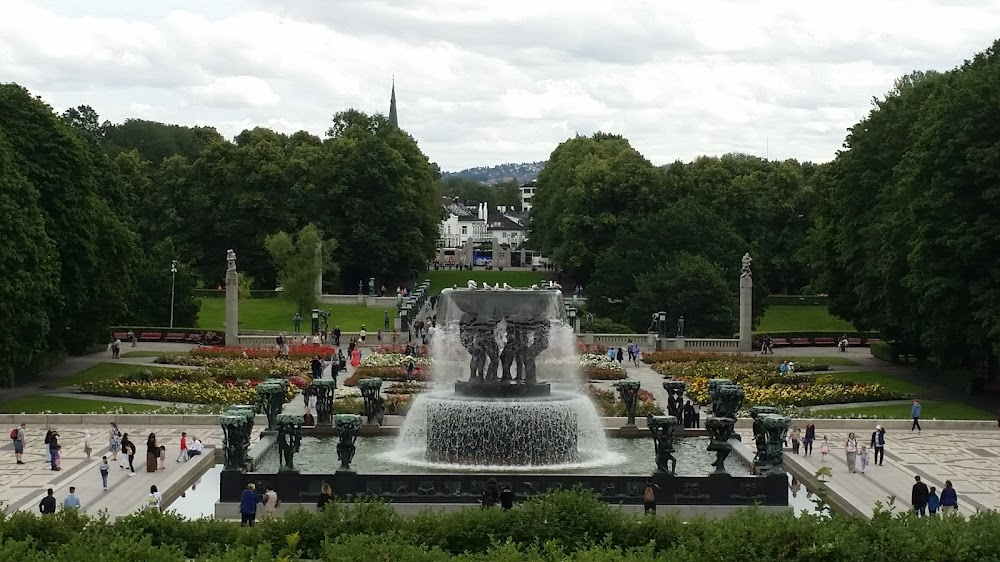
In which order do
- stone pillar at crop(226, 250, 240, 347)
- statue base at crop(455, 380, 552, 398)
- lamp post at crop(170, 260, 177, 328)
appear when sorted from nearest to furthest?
1. statue base at crop(455, 380, 552, 398)
2. stone pillar at crop(226, 250, 240, 347)
3. lamp post at crop(170, 260, 177, 328)

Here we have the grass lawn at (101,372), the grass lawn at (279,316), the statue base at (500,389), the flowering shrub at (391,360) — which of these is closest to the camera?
the statue base at (500,389)

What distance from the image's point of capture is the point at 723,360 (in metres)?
60.5

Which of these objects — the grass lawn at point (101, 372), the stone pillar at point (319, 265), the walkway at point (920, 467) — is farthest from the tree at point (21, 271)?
the stone pillar at point (319, 265)

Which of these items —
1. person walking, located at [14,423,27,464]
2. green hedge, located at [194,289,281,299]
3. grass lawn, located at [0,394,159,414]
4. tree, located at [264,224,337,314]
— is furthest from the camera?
green hedge, located at [194,289,281,299]

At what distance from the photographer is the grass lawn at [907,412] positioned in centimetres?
4584

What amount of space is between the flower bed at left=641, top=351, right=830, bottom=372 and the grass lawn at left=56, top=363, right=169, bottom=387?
20.8 metres

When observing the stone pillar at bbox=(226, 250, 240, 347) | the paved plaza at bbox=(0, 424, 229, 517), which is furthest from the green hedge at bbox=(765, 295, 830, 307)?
the paved plaza at bbox=(0, 424, 229, 517)

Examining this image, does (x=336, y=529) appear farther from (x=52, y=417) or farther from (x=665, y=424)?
(x=52, y=417)

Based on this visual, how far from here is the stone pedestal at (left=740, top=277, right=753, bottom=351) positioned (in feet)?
220

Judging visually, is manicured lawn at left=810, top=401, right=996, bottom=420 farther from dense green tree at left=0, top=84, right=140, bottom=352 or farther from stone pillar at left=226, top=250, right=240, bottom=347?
stone pillar at left=226, top=250, right=240, bottom=347

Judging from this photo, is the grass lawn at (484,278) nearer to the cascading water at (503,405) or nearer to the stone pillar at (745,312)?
the stone pillar at (745,312)

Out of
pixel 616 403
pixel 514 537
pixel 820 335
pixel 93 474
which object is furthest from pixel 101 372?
pixel 514 537

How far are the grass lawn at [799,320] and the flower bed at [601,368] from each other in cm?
2145

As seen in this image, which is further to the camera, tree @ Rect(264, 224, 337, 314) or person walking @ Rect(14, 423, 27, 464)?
tree @ Rect(264, 224, 337, 314)
